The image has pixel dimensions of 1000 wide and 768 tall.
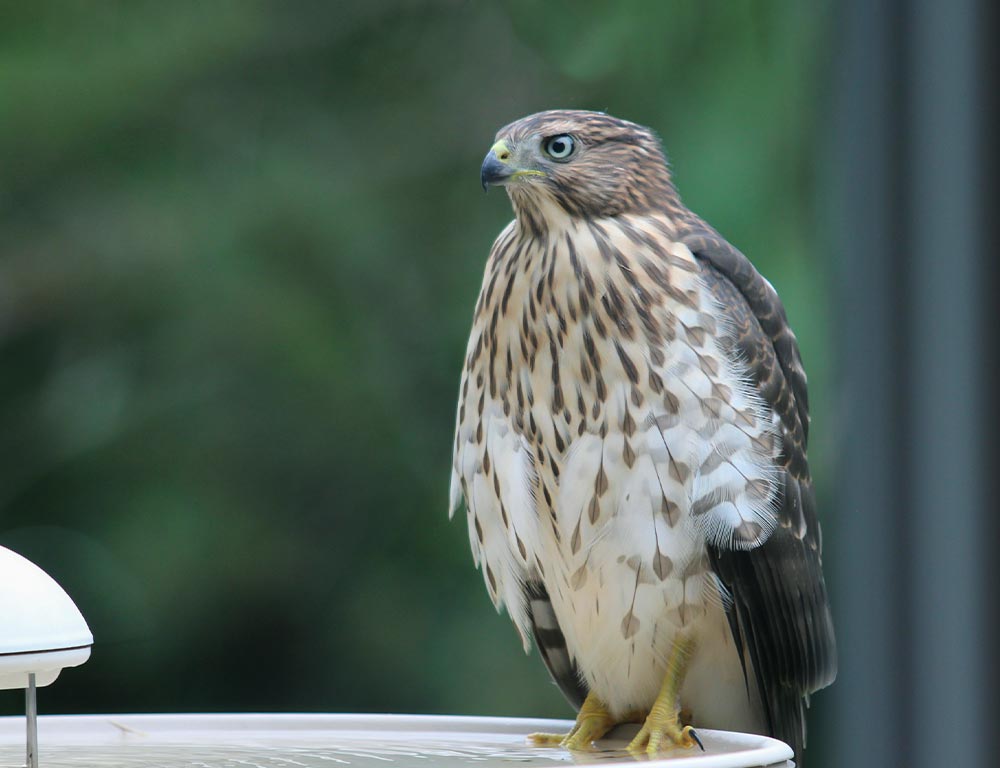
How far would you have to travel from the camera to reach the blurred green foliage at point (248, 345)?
146 inches

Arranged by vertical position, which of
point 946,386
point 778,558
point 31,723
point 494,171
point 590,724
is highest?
point 494,171

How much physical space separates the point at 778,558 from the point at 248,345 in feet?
7.02

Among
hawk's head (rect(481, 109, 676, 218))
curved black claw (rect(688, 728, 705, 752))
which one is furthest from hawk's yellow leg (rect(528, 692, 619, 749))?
hawk's head (rect(481, 109, 676, 218))

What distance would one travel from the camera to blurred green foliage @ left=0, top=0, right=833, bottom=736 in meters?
3.71

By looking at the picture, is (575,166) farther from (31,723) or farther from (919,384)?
(31,723)

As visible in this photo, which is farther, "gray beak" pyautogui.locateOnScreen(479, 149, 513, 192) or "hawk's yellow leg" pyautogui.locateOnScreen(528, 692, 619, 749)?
"gray beak" pyautogui.locateOnScreen(479, 149, 513, 192)

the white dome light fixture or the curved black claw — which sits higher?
the white dome light fixture

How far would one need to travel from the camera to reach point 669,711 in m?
1.96

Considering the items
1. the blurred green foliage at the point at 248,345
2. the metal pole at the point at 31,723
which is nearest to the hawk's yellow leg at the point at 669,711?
the metal pole at the point at 31,723

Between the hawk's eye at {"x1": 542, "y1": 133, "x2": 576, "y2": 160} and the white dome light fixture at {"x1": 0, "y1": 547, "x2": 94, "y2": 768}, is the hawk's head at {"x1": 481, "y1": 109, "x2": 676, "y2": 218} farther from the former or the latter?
the white dome light fixture at {"x1": 0, "y1": 547, "x2": 94, "y2": 768}

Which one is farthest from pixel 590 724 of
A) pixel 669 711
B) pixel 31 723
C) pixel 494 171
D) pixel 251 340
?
pixel 251 340

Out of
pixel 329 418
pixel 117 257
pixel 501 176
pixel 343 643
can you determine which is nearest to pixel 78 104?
pixel 117 257

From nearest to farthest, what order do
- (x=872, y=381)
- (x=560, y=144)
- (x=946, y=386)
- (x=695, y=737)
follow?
(x=695, y=737)
(x=946, y=386)
(x=560, y=144)
(x=872, y=381)

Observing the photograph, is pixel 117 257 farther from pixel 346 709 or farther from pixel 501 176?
pixel 501 176
